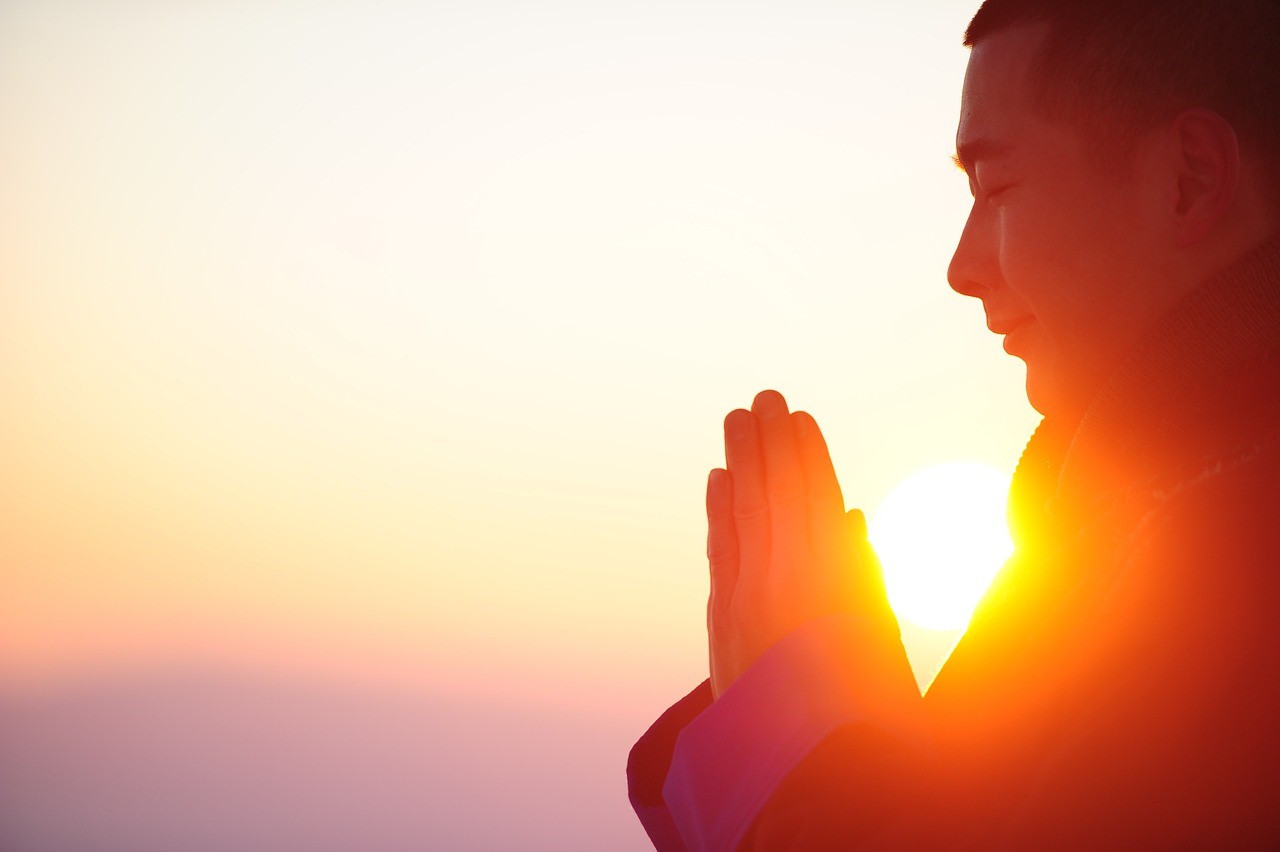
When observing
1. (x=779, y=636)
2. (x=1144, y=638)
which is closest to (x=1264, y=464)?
(x=1144, y=638)

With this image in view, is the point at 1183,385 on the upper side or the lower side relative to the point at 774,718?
upper

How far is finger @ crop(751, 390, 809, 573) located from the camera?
137 cm

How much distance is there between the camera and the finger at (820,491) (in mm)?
1358

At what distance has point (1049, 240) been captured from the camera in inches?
56.9

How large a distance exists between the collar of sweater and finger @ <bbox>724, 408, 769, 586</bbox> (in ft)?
1.29

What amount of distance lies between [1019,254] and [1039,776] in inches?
28.0

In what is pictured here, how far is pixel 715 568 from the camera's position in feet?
4.81

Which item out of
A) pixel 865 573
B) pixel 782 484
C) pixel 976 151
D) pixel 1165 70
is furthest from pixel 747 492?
pixel 1165 70

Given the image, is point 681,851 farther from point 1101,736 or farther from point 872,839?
point 1101,736

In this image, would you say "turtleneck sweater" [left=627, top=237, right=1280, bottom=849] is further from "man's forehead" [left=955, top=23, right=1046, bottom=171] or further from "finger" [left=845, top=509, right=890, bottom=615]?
"man's forehead" [left=955, top=23, right=1046, bottom=171]

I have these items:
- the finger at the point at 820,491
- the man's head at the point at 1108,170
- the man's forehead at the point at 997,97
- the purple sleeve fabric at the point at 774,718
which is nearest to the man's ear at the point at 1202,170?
the man's head at the point at 1108,170

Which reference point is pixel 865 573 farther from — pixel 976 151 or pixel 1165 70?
pixel 1165 70

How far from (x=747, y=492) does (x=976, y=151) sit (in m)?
0.61

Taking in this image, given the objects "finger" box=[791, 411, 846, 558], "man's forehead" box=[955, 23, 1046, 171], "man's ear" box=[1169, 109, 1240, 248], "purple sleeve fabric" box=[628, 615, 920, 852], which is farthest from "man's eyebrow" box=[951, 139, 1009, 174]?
"purple sleeve fabric" box=[628, 615, 920, 852]
